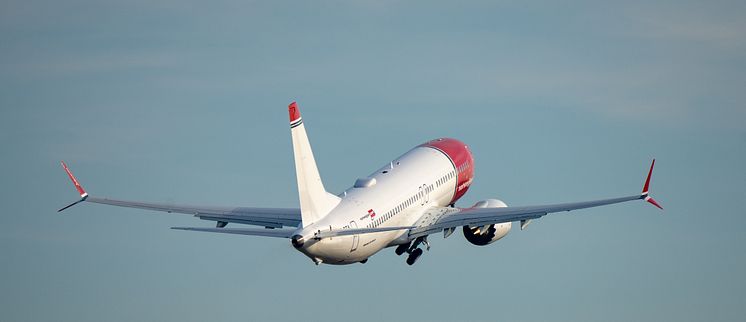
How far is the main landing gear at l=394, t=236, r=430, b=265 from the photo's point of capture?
101m

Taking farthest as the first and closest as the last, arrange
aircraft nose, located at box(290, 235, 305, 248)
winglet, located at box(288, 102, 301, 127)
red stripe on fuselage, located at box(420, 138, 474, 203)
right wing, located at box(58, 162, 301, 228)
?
red stripe on fuselage, located at box(420, 138, 474, 203) < right wing, located at box(58, 162, 301, 228) < winglet, located at box(288, 102, 301, 127) < aircraft nose, located at box(290, 235, 305, 248)

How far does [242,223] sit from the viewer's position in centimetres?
9888

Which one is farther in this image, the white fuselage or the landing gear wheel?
the landing gear wheel

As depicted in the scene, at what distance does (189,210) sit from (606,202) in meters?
26.7

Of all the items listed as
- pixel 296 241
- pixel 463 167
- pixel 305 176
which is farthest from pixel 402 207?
pixel 296 241

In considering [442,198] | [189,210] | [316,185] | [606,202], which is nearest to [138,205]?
[189,210]

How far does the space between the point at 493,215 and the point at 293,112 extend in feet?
58.0

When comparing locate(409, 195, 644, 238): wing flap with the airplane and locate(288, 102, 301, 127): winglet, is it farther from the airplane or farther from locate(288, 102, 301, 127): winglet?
locate(288, 102, 301, 127): winglet

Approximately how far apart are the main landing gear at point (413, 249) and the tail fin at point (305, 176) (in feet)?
42.5

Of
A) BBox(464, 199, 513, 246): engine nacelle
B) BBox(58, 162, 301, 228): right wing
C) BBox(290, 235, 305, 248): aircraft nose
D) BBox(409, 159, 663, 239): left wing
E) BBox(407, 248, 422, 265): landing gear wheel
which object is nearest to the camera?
BBox(290, 235, 305, 248): aircraft nose

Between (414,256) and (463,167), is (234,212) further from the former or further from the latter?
(463,167)

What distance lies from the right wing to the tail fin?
891cm

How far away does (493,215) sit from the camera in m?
97.2

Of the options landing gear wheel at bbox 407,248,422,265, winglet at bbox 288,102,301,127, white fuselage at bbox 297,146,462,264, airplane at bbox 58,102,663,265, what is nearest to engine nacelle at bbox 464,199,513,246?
airplane at bbox 58,102,663,265
